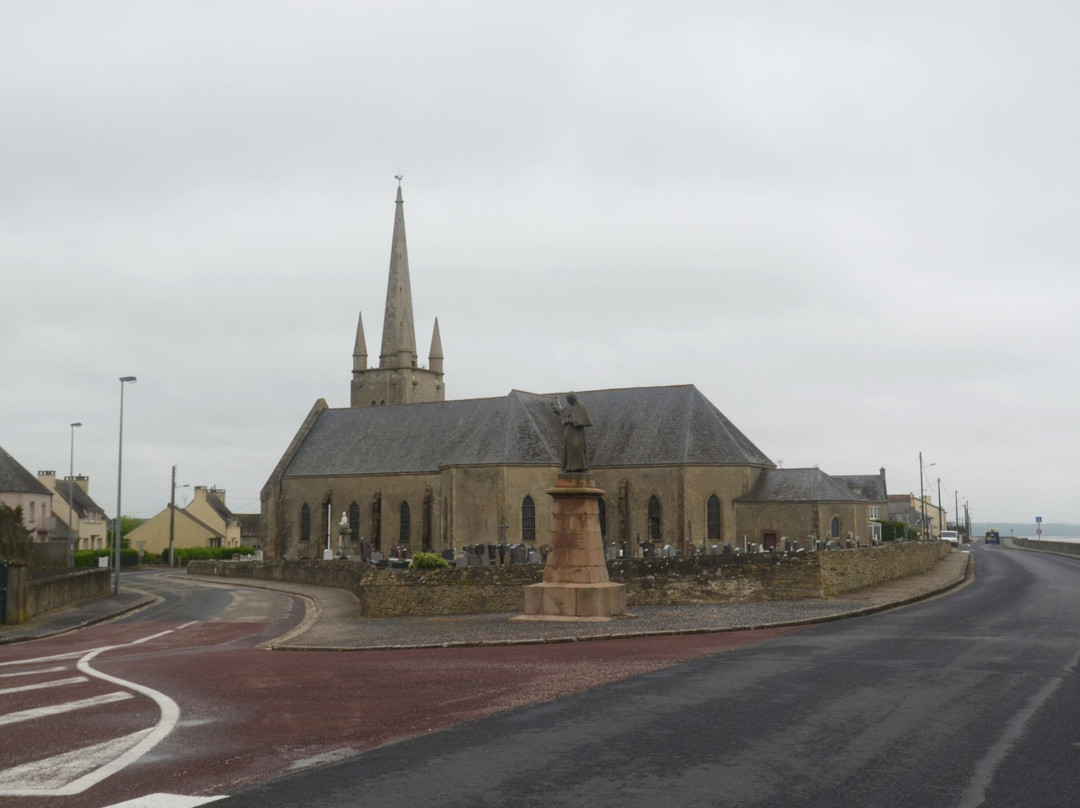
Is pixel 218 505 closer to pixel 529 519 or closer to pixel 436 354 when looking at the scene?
pixel 436 354

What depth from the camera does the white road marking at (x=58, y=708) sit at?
11.1 m

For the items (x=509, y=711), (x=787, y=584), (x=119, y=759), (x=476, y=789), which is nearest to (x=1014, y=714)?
(x=509, y=711)

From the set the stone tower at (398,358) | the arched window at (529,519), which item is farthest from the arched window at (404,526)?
the stone tower at (398,358)

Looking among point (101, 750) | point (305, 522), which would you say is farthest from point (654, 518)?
point (101, 750)

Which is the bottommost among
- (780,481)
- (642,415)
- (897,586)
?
(897,586)

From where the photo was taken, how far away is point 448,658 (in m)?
16.5

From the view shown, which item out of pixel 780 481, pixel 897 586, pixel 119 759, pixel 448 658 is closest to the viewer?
pixel 119 759

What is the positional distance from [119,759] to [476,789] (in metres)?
3.44

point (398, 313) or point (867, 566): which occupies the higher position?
point (398, 313)

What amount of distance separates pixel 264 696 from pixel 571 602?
35.4ft

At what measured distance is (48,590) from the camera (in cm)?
3294

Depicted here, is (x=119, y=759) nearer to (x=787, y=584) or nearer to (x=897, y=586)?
(x=787, y=584)

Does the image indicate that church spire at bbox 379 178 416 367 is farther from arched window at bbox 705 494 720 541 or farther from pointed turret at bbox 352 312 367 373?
arched window at bbox 705 494 720 541

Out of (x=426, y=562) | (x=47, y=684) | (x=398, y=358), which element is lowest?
(x=47, y=684)
